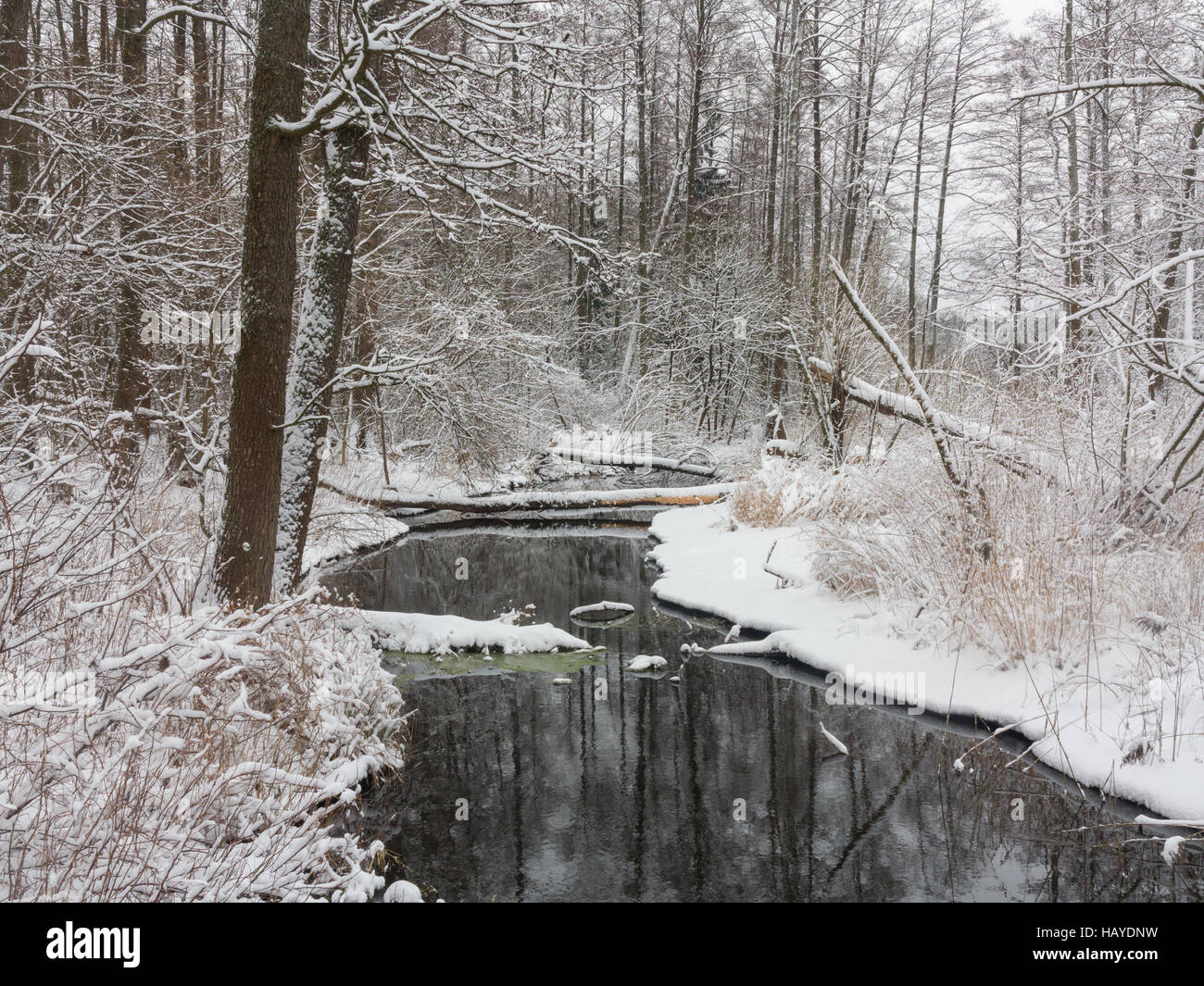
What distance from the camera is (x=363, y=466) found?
15.9m

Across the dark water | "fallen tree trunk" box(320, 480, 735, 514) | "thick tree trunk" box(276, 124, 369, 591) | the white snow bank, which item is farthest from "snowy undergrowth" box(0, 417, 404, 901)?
"fallen tree trunk" box(320, 480, 735, 514)

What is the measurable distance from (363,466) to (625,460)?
19.8ft

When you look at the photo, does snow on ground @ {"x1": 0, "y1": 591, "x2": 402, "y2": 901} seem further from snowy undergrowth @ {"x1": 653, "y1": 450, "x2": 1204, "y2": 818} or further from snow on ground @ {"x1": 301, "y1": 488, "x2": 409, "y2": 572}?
snow on ground @ {"x1": 301, "y1": 488, "x2": 409, "y2": 572}

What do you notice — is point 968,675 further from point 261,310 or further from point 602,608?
point 261,310

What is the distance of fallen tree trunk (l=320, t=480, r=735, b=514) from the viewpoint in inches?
631

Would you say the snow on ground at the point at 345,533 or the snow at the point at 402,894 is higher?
the snow on ground at the point at 345,533

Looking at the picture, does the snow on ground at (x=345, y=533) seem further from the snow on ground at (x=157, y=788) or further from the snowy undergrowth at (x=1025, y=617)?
the snow on ground at (x=157, y=788)

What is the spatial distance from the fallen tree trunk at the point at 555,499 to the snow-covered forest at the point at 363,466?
37 centimetres

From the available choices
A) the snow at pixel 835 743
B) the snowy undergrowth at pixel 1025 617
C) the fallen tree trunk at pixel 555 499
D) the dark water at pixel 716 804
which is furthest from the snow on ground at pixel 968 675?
the fallen tree trunk at pixel 555 499

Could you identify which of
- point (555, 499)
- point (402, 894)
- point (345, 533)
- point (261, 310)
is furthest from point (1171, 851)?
point (555, 499)

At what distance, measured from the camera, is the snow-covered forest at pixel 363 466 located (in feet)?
11.2

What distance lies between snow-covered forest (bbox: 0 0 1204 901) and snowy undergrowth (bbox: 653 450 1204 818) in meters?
0.03
